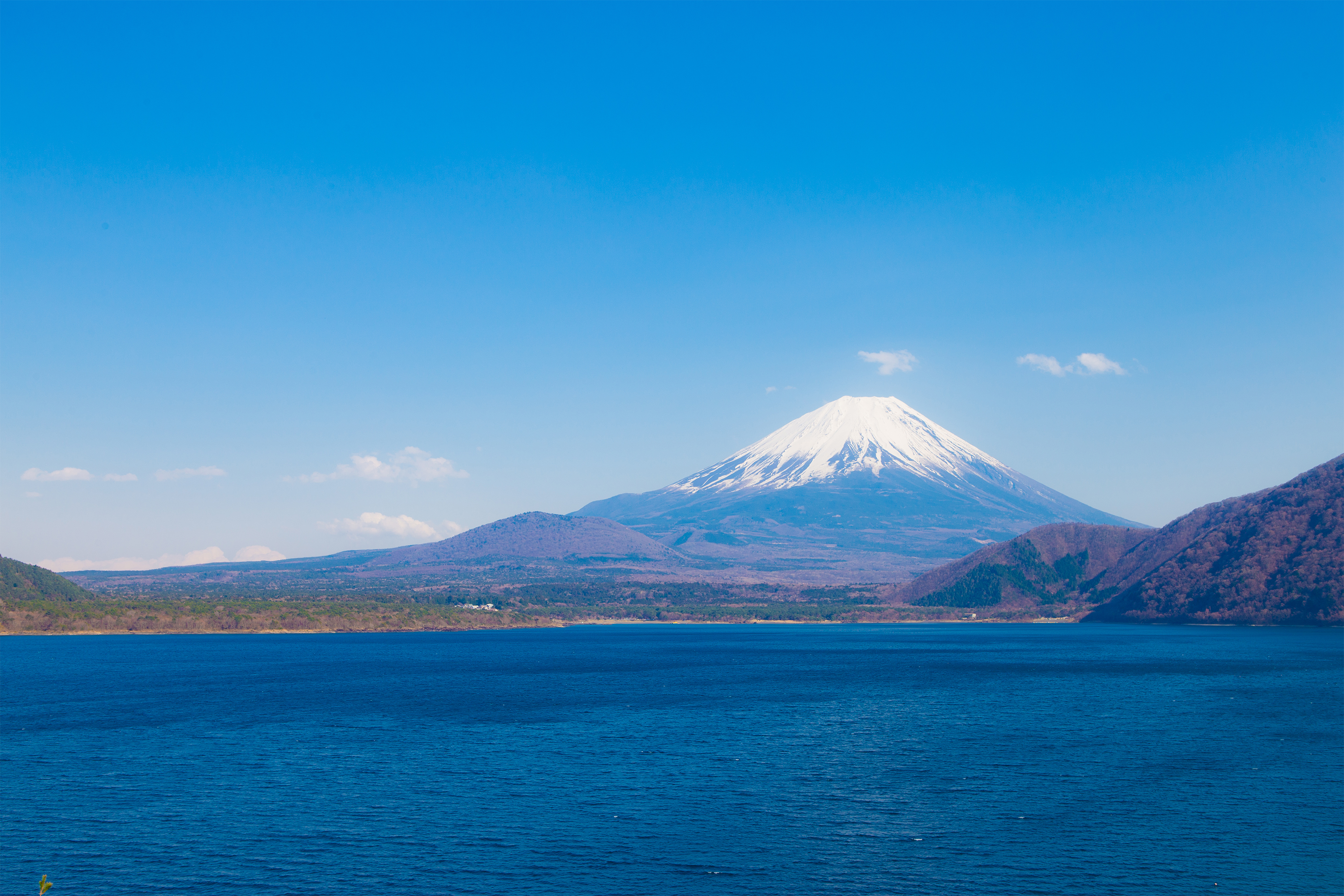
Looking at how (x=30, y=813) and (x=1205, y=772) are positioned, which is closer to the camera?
(x=30, y=813)

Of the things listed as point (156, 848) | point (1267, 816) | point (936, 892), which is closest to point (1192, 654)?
point (1267, 816)

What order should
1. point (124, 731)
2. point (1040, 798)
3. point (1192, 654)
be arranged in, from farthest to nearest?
1. point (1192, 654)
2. point (124, 731)
3. point (1040, 798)

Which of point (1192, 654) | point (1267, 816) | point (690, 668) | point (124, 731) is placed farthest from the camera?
point (1192, 654)

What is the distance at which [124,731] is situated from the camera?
78812 millimetres

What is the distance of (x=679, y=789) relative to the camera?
5741cm

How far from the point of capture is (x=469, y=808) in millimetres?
53344

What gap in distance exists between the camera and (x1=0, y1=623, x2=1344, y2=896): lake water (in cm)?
4241

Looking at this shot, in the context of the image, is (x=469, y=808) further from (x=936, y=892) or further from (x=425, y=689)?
(x=425, y=689)

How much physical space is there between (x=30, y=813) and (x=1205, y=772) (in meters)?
65.8

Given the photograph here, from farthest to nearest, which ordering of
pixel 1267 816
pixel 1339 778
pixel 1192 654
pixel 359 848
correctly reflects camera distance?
1. pixel 1192 654
2. pixel 1339 778
3. pixel 1267 816
4. pixel 359 848

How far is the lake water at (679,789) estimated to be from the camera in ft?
139

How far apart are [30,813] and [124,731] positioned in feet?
95.3

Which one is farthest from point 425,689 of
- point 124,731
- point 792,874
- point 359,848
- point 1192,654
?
point 1192,654

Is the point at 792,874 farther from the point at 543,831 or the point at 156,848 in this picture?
the point at 156,848
